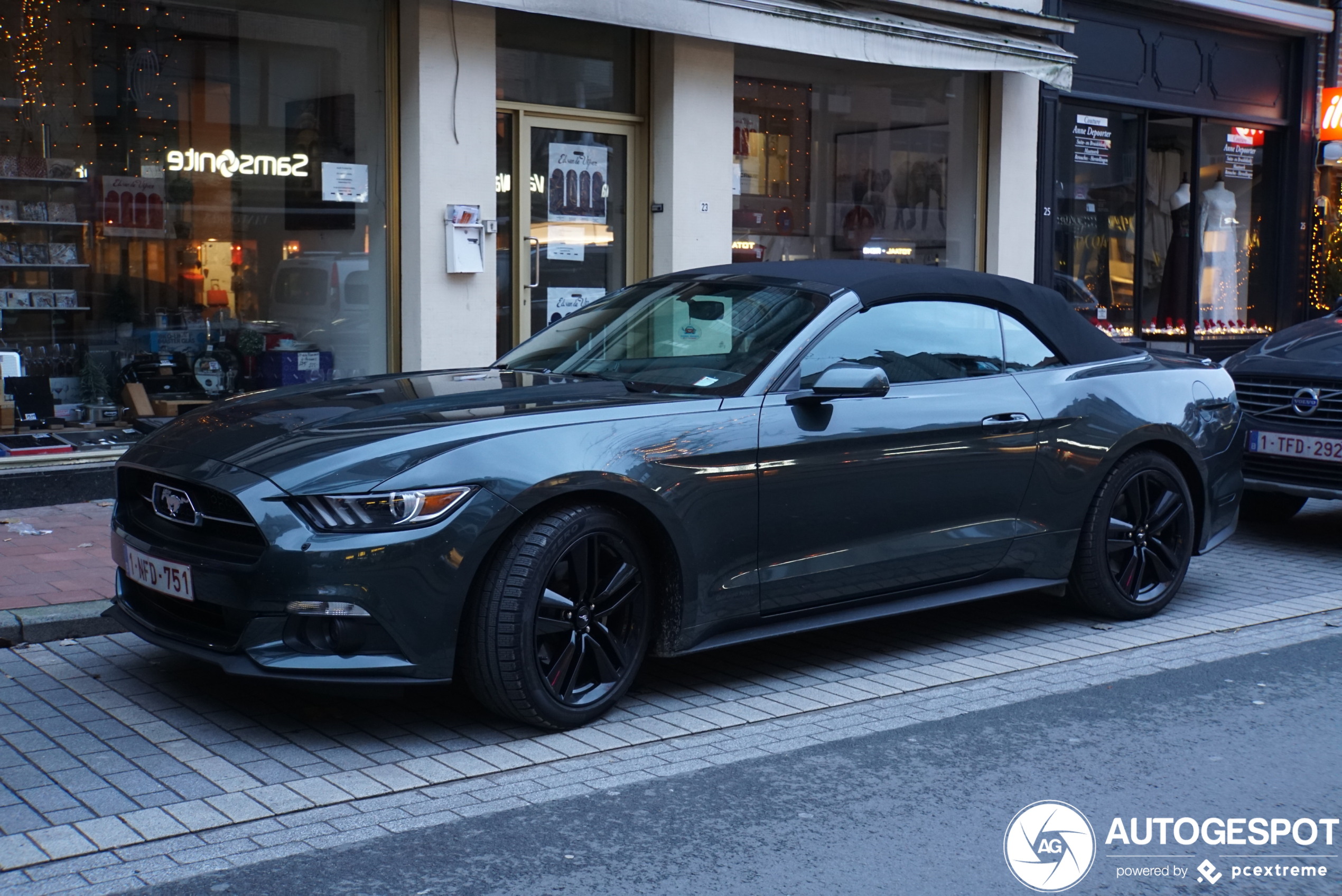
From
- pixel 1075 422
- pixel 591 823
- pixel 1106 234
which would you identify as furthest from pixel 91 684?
pixel 1106 234

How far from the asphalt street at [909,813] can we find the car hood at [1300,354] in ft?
11.6

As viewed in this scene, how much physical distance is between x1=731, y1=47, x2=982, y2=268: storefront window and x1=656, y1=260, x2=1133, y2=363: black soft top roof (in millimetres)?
5700

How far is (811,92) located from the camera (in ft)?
41.1

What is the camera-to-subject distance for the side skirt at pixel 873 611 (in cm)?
502

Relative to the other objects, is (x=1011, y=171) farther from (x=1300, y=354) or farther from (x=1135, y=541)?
(x=1135, y=541)

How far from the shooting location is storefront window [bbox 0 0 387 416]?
8906 millimetres

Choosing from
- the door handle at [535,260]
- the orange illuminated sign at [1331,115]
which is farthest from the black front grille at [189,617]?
the orange illuminated sign at [1331,115]

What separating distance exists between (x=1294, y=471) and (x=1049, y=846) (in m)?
5.17

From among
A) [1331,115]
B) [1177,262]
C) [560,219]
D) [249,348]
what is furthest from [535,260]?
[1331,115]

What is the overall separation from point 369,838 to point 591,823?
23.6 inches

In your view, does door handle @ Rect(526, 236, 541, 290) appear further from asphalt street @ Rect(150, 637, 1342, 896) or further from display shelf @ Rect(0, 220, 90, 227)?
asphalt street @ Rect(150, 637, 1342, 896)

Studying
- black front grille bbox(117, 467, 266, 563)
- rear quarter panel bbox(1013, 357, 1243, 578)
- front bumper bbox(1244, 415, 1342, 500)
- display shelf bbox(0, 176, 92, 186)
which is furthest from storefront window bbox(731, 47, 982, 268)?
black front grille bbox(117, 467, 266, 563)

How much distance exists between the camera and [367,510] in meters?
4.27

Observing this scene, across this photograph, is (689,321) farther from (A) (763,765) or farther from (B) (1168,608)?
(B) (1168,608)
